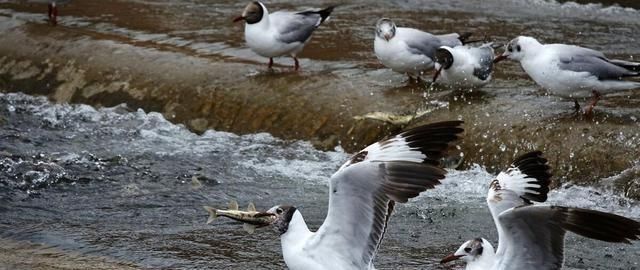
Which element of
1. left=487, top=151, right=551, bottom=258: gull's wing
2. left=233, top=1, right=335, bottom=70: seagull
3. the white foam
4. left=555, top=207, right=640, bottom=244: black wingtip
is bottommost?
the white foam

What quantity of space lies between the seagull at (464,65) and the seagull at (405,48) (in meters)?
0.29

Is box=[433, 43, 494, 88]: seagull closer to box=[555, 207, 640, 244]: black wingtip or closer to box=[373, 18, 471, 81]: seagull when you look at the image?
box=[373, 18, 471, 81]: seagull

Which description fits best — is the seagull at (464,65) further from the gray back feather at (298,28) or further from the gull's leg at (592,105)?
the gray back feather at (298,28)

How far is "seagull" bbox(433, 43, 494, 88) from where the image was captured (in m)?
9.90

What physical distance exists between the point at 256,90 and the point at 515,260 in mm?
5475

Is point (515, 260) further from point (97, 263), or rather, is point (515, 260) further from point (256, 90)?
point (256, 90)

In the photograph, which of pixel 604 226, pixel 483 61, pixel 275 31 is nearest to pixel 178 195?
pixel 275 31

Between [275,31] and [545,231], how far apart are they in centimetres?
546

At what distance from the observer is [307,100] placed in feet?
35.9

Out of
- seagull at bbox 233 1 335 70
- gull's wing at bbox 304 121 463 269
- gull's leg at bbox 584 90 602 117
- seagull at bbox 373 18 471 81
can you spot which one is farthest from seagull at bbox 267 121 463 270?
seagull at bbox 233 1 335 70

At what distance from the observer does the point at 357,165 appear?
6328 millimetres

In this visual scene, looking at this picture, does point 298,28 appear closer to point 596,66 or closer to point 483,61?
point 483,61

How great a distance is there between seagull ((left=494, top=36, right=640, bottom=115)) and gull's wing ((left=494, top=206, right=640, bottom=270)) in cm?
288

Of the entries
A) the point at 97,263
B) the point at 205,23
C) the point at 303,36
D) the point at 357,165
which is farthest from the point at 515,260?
the point at 205,23
